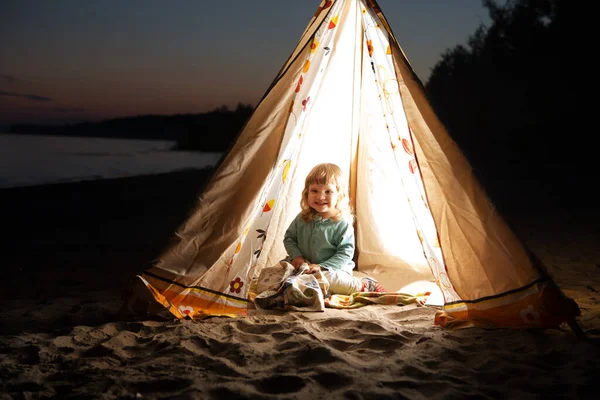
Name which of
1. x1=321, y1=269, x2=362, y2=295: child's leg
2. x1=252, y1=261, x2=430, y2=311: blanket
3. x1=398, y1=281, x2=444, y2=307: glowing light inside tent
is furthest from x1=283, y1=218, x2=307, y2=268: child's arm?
x1=398, y1=281, x2=444, y2=307: glowing light inside tent

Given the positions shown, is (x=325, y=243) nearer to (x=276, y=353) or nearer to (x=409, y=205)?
(x=409, y=205)

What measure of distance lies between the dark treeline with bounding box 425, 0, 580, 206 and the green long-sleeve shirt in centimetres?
949

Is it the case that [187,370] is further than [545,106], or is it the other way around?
[545,106]

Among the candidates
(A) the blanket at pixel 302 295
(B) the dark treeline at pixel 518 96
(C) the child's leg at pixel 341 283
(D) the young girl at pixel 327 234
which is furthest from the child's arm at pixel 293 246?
(B) the dark treeline at pixel 518 96

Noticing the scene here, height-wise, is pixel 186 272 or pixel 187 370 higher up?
pixel 186 272

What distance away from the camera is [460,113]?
74.2ft

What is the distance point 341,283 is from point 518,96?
59.9ft

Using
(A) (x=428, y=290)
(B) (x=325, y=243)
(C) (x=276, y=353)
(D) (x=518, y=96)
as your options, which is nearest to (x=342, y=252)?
(B) (x=325, y=243)

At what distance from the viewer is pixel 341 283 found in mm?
3879

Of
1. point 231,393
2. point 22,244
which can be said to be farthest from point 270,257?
point 22,244

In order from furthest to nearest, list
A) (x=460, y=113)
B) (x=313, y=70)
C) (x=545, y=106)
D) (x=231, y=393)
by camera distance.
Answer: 1. (x=460, y=113)
2. (x=545, y=106)
3. (x=313, y=70)
4. (x=231, y=393)

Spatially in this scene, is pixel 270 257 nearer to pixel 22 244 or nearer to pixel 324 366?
pixel 324 366

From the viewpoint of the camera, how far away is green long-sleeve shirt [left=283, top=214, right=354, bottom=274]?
13.1ft

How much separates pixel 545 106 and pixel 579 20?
9.90 feet
